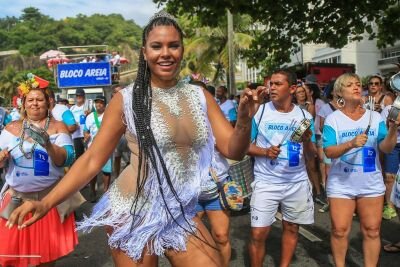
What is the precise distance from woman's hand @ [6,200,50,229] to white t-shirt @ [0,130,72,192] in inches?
66.7

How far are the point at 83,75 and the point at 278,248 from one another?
16206 mm

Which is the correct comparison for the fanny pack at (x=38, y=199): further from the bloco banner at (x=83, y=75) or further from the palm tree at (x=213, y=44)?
the palm tree at (x=213, y=44)

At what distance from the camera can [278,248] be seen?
5.27 metres

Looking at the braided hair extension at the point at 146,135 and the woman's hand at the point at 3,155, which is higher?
the braided hair extension at the point at 146,135

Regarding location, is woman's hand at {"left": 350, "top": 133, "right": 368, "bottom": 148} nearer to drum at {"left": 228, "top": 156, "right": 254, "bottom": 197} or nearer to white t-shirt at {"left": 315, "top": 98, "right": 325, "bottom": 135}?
drum at {"left": 228, "top": 156, "right": 254, "bottom": 197}

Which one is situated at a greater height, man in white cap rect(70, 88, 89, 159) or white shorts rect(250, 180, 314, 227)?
man in white cap rect(70, 88, 89, 159)

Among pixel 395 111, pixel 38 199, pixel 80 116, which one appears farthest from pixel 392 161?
pixel 80 116

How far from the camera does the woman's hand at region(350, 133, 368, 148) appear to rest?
3635 mm

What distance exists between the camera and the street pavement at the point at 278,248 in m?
4.83

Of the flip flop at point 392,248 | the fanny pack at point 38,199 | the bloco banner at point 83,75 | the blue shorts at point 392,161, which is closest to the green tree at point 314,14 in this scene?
the blue shorts at point 392,161

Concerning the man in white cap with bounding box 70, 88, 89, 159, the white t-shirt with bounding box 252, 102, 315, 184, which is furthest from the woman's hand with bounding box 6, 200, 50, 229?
the man in white cap with bounding box 70, 88, 89, 159

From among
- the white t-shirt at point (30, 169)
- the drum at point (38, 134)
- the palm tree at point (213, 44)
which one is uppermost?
the palm tree at point (213, 44)

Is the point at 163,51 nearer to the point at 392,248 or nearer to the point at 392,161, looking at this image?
the point at 392,248

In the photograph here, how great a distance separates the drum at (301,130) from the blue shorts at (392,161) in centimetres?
248
